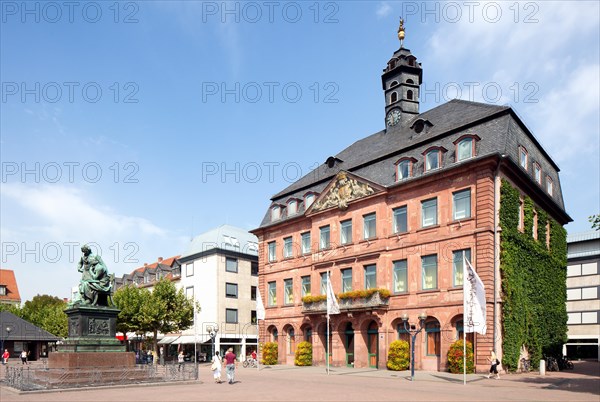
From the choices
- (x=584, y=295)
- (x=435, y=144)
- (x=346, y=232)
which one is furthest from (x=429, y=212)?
(x=584, y=295)

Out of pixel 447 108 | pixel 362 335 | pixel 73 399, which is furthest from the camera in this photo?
pixel 447 108

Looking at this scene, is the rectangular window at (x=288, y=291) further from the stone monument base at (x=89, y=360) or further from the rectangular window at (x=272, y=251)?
the stone monument base at (x=89, y=360)

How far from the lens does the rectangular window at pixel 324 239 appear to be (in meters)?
45.8

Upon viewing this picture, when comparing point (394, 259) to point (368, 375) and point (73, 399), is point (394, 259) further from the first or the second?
point (73, 399)

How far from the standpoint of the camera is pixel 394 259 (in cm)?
3978

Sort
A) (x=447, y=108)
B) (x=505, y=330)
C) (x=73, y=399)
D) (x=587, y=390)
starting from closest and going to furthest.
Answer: (x=73, y=399) → (x=587, y=390) → (x=505, y=330) → (x=447, y=108)

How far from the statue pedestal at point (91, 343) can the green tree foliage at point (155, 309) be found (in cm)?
2905

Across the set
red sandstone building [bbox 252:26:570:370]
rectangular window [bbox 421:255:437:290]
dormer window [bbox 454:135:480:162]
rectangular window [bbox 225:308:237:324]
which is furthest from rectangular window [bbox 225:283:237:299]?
dormer window [bbox 454:135:480:162]

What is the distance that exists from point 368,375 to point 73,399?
18.9m

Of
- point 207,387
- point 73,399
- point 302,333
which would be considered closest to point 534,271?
point 302,333

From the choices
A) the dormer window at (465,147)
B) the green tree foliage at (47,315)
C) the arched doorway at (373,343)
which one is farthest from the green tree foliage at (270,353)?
the green tree foliage at (47,315)

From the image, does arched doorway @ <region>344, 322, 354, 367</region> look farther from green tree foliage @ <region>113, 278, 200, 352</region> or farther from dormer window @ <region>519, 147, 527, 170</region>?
green tree foliage @ <region>113, 278, 200, 352</region>

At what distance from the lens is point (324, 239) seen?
4616cm

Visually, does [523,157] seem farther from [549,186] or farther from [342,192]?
[342,192]
